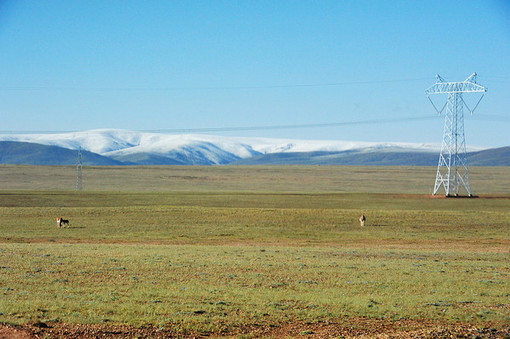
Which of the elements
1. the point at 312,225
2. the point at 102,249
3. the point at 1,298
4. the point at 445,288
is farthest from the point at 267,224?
the point at 1,298

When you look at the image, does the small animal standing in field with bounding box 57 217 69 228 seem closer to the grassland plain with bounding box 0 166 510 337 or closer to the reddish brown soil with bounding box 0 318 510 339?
the grassland plain with bounding box 0 166 510 337

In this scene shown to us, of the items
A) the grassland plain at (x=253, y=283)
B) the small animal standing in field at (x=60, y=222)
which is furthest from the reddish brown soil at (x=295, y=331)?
the small animal standing in field at (x=60, y=222)

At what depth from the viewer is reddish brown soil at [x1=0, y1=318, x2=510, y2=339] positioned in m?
13.4

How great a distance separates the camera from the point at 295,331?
1428cm

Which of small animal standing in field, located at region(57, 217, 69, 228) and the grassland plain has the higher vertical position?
the grassland plain

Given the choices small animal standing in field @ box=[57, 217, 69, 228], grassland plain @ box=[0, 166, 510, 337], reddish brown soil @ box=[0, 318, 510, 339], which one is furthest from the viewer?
small animal standing in field @ box=[57, 217, 69, 228]

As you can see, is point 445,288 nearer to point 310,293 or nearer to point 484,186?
point 310,293

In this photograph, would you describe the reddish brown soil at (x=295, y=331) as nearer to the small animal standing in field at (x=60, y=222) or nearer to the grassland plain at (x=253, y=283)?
the grassland plain at (x=253, y=283)

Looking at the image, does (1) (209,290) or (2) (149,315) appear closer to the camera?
(2) (149,315)

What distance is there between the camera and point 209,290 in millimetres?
18797

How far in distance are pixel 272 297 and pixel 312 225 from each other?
1341 inches

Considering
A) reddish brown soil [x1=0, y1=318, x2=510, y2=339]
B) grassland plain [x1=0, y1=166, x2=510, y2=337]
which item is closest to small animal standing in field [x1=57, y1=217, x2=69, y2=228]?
grassland plain [x1=0, y1=166, x2=510, y2=337]

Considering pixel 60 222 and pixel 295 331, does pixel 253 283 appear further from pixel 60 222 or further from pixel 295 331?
pixel 60 222

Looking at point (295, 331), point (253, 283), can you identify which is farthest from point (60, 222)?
point (295, 331)
